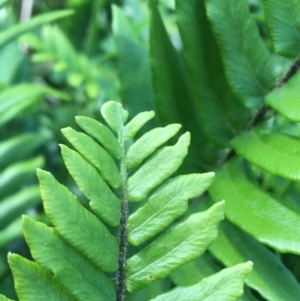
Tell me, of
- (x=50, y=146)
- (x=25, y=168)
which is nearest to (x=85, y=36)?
(x=50, y=146)

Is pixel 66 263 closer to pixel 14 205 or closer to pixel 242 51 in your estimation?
pixel 242 51

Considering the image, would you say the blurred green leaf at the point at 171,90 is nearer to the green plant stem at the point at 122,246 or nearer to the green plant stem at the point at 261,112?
the green plant stem at the point at 261,112

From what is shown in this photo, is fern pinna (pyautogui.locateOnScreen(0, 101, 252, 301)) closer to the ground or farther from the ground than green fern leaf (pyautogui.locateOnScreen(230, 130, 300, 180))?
farther from the ground

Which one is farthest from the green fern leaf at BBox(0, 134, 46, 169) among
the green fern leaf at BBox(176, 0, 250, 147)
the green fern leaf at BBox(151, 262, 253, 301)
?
the green fern leaf at BBox(151, 262, 253, 301)

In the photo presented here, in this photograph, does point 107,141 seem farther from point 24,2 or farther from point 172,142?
point 24,2

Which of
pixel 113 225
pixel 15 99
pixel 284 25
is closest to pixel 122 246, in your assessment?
pixel 113 225

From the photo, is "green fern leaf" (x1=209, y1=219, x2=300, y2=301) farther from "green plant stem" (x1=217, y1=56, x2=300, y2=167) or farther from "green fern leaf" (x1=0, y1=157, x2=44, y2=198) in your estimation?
"green fern leaf" (x1=0, y1=157, x2=44, y2=198)
